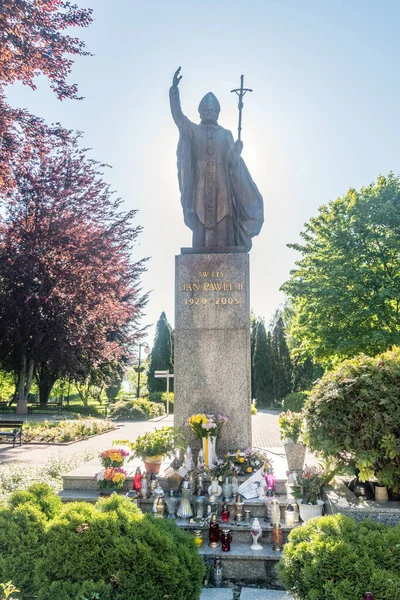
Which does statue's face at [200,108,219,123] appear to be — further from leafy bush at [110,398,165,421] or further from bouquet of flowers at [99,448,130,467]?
leafy bush at [110,398,165,421]

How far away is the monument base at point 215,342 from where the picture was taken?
7.62 meters

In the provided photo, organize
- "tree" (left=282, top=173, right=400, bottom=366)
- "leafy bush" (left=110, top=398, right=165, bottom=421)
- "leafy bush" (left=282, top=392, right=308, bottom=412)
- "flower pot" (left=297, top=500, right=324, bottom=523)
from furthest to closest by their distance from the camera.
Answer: "leafy bush" (left=110, top=398, right=165, bottom=421)
"leafy bush" (left=282, top=392, right=308, bottom=412)
"tree" (left=282, top=173, right=400, bottom=366)
"flower pot" (left=297, top=500, right=324, bottom=523)

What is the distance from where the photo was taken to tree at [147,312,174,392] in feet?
137

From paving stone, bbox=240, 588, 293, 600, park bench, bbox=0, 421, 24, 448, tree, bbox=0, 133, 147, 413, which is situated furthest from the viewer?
tree, bbox=0, 133, 147, 413

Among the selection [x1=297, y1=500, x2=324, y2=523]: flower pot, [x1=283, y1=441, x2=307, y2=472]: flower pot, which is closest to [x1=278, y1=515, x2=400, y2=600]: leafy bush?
[x1=297, y1=500, x2=324, y2=523]: flower pot

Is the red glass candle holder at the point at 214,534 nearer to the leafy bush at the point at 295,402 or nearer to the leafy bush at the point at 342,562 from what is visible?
the leafy bush at the point at 342,562

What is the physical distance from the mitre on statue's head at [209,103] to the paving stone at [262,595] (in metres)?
7.92

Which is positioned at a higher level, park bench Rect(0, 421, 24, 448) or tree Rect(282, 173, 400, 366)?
tree Rect(282, 173, 400, 366)

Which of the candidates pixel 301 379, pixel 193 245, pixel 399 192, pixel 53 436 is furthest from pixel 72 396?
pixel 193 245

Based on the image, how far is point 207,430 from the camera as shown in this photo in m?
6.90

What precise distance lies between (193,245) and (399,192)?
1366 cm

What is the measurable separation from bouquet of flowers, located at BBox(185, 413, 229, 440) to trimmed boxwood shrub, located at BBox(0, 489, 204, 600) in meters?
3.00

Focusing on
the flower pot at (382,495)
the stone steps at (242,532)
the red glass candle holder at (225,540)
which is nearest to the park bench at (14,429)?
the stone steps at (242,532)

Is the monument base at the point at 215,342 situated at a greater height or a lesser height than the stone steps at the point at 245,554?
greater
